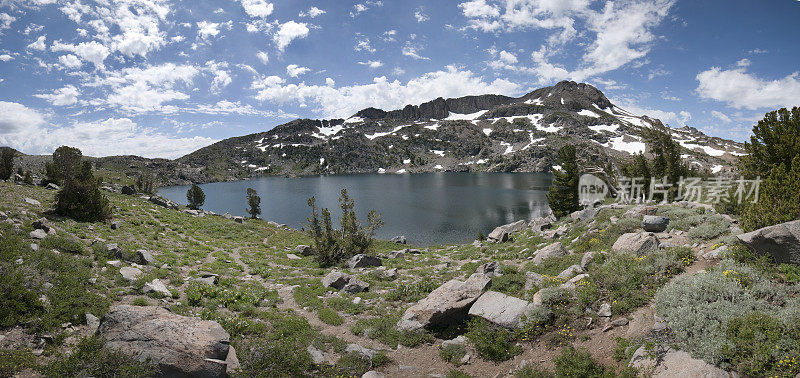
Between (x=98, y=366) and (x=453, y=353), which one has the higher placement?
(x=98, y=366)

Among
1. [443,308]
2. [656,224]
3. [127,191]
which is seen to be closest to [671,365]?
[443,308]

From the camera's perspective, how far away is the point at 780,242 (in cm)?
901

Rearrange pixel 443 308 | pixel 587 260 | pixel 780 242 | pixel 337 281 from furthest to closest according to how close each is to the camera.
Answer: pixel 337 281 → pixel 587 260 → pixel 443 308 → pixel 780 242

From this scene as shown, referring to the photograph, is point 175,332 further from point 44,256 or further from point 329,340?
point 44,256

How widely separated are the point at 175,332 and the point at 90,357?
1755 millimetres

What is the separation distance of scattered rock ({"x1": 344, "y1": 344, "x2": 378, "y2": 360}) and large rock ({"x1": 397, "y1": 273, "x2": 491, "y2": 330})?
6.29ft

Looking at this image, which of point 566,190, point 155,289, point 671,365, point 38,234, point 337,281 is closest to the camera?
point 671,365

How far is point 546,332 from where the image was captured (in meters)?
10.3

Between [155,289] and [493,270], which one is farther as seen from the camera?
[493,270]

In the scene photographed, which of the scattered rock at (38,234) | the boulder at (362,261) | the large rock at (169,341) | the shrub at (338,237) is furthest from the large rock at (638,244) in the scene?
the scattered rock at (38,234)

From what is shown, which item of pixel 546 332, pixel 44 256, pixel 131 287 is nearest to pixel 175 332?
pixel 131 287

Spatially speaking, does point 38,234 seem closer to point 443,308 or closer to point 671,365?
point 443,308

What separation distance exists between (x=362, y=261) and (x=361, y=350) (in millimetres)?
14083

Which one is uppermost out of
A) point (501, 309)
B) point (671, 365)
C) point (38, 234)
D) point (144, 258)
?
point (38, 234)
